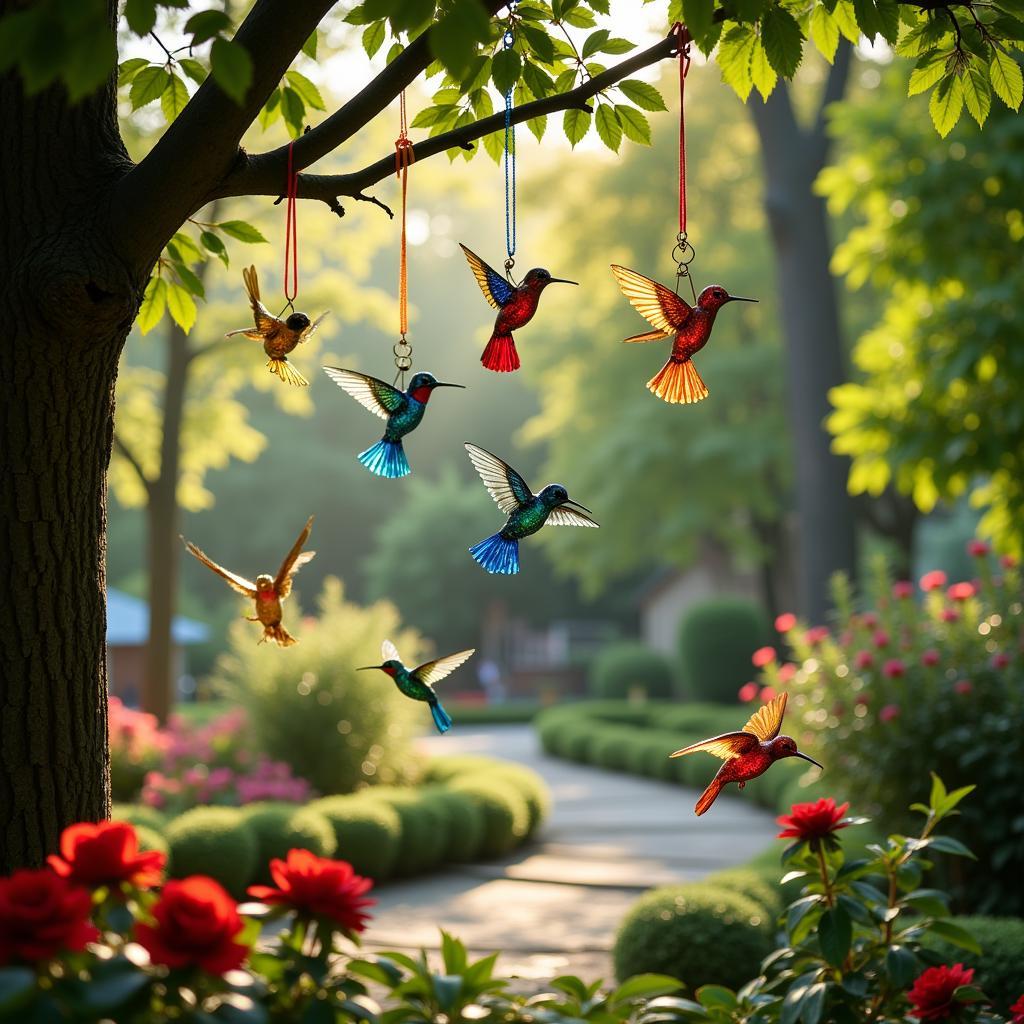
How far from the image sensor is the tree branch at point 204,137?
98.3 inches

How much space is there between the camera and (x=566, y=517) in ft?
8.79

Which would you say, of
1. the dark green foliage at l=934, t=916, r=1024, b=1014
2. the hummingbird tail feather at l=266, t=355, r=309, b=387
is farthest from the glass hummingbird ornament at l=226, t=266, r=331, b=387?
the dark green foliage at l=934, t=916, r=1024, b=1014

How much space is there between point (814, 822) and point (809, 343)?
1276 centimetres

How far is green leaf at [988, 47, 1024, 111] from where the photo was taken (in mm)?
2850

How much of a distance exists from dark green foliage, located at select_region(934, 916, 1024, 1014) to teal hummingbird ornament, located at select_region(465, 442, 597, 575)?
2.60 m

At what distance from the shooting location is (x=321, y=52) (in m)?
13.7

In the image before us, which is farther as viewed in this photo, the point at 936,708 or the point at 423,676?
the point at 936,708

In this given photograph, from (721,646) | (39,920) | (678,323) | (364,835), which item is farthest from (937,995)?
(721,646)

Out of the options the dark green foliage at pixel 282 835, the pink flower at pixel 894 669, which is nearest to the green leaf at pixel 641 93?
the pink flower at pixel 894 669

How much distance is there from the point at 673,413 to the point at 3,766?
18551 millimetres

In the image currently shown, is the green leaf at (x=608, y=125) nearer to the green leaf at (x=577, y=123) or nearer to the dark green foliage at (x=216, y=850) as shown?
the green leaf at (x=577, y=123)

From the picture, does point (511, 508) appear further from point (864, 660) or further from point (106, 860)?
point (864, 660)

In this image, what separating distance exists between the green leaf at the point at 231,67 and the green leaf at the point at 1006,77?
6.06 feet

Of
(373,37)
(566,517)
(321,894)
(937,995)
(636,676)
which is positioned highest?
(373,37)
